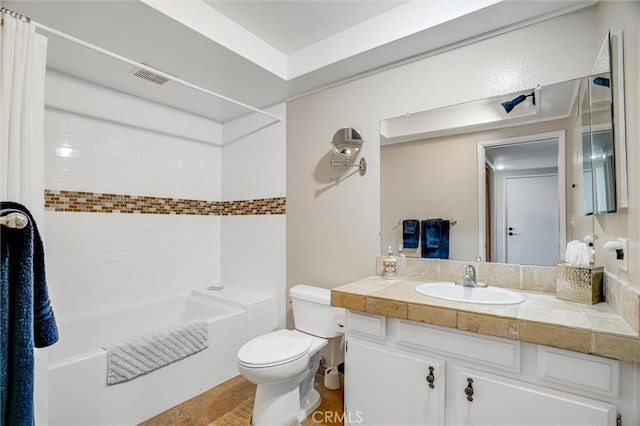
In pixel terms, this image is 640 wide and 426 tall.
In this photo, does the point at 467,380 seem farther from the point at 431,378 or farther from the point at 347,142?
the point at 347,142

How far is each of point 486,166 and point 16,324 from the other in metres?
2.05

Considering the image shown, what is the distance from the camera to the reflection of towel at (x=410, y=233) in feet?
6.61

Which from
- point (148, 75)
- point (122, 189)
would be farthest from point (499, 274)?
point (122, 189)

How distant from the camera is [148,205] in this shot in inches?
108

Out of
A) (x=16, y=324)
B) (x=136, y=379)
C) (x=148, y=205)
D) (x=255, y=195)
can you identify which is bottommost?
(x=136, y=379)

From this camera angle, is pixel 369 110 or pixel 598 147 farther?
pixel 369 110

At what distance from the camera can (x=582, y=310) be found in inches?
49.6

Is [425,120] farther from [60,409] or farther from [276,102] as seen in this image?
[60,409]

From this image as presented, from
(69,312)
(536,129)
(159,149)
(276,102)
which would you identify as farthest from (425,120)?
(69,312)

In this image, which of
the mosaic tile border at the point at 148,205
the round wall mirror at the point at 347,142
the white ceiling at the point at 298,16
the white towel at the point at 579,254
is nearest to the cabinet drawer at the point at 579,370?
the white towel at the point at 579,254

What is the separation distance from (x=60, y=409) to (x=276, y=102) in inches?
99.7

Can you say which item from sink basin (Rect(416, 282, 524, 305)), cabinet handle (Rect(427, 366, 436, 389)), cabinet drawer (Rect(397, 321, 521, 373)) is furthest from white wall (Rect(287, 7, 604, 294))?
cabinet handle (Rect(427, 366, 436, 389))

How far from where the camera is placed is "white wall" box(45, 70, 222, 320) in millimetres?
2260

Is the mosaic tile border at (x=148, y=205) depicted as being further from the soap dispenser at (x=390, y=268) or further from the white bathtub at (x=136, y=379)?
the soap dispenser at (x=390, y=268)
